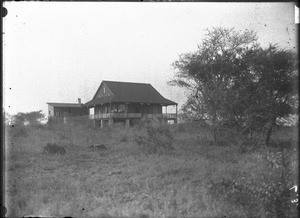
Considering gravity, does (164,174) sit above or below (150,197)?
above

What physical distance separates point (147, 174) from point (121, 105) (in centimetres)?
181

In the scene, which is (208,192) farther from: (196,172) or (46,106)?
(46,106)

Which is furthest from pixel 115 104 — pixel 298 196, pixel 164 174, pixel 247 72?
pixel 298 196

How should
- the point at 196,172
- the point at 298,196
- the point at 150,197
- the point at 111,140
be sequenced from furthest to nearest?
the point at 111,140 < the point at 196,172 < the point at 150,197 < the point at 298,196

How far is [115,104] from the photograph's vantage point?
19.8 ft

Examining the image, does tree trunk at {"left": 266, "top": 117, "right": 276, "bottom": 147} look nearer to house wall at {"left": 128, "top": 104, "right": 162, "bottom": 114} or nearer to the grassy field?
the grassy field

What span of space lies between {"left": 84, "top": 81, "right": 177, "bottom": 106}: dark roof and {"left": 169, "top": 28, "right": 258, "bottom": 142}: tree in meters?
0.60

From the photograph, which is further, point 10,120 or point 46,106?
point 46,106

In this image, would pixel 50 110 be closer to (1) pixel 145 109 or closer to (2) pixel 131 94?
(2) pixel 131 94

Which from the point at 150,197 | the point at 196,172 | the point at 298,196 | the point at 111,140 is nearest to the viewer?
the point at 298,196

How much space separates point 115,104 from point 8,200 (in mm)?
3018

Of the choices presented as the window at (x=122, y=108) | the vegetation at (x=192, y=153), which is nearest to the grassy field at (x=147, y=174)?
the vegetation at (x=192, y=153)

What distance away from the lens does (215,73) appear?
6.09 metres

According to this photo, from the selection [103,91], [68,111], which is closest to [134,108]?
[103,91]
